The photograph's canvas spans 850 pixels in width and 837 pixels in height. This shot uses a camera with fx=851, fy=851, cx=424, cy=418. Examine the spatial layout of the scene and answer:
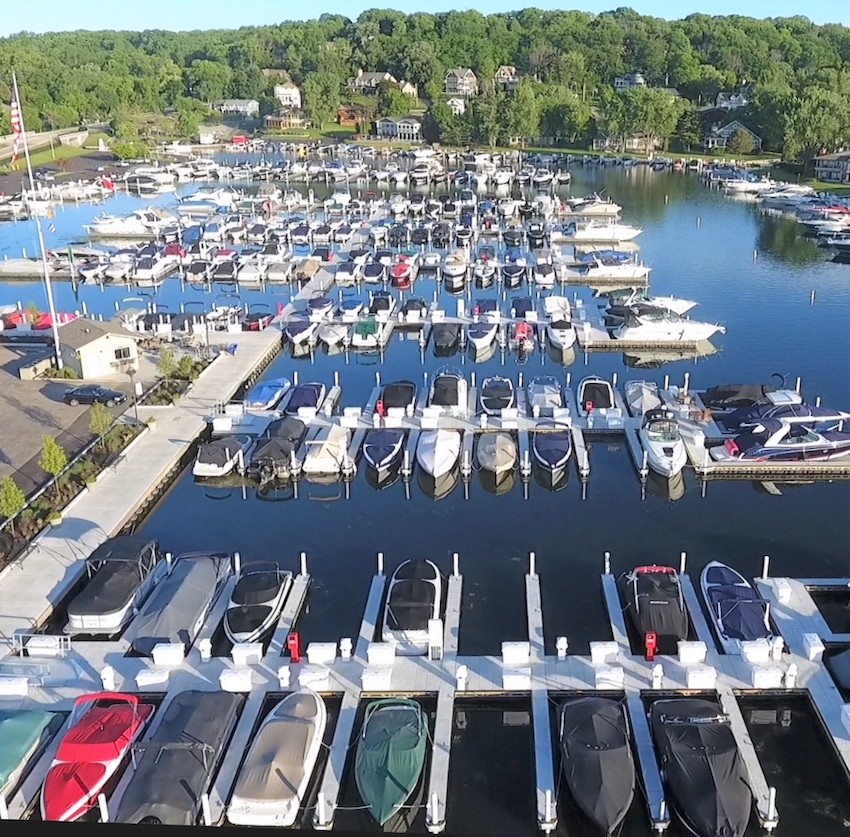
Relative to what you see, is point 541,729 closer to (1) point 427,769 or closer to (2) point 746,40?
(1) point 427,769

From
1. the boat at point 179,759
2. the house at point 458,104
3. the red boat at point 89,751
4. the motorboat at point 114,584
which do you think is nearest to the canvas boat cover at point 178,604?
the motorboat at point 114,584

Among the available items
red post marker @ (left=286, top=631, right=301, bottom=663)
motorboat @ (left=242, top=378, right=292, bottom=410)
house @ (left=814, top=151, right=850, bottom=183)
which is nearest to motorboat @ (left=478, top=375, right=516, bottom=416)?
motorboat @ (left=242, top=378, right=292, bottom=410)

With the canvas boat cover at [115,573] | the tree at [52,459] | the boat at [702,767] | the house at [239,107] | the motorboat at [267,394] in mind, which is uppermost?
the house at [239,107]

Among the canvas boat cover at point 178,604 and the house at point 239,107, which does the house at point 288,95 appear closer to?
the house at point 239,107

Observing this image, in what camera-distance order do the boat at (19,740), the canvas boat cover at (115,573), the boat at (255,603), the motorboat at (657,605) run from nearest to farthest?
the boat at (19,740), the motorboat at (657,605), the boat at (255,603), the canvas boat cover at (115,573)

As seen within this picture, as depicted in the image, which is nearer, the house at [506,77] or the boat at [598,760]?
the boat at [598,760]

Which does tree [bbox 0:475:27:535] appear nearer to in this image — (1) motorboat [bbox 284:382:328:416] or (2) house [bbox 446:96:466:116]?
(1) motorboat [bbox 284:382:328:416]
